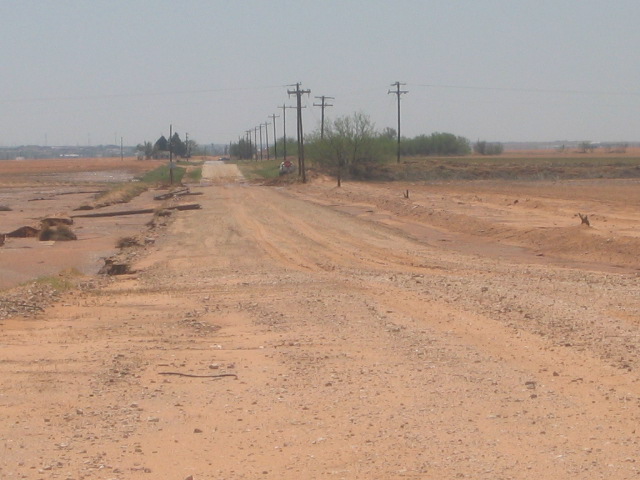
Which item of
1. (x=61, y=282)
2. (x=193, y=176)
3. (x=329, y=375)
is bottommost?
(x=193, y=176)

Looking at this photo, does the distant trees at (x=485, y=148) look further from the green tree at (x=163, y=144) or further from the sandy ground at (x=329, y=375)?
the sandy ground at (x=329, y=375)

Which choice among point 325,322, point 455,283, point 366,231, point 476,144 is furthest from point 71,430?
point 476,144

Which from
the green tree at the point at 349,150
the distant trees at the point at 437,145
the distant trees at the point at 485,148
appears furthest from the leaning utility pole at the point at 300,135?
the distant trees at the point at 485,148

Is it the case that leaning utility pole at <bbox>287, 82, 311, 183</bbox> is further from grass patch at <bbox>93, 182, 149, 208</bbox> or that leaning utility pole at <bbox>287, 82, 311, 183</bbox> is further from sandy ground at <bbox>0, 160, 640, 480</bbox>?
sandy ground at <bbox>0, 160, 640, 480</bbox>

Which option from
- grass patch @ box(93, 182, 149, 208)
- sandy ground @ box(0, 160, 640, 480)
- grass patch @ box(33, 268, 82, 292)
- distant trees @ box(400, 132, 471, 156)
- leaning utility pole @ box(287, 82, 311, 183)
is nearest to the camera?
sandy ground @ box(0, 160, 640, 480)

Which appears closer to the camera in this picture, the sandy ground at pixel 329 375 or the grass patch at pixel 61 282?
the sandy ground at pixel 329 375

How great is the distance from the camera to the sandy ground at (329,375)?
23.2ft

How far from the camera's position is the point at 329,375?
9.73m

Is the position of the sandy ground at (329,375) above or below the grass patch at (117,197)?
above

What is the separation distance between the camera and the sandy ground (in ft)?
23.2

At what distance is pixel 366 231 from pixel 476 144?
14560 cm

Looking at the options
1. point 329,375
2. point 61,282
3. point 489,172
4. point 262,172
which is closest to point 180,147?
point 262,172

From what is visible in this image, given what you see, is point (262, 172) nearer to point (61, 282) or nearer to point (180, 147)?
point (61, 282)

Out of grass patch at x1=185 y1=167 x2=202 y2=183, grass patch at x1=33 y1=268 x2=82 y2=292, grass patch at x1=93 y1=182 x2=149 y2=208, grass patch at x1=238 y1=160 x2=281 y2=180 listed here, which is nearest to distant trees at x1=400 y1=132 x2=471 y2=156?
grass patch at x1=238 y1=160 x2=281 y2=180
